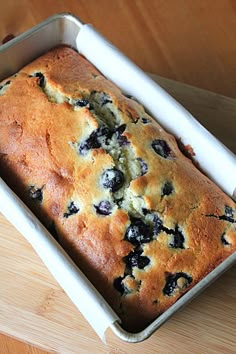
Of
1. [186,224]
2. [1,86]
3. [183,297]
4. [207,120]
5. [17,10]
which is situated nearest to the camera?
[183,297]

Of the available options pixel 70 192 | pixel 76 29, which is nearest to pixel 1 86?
pixel 76 29

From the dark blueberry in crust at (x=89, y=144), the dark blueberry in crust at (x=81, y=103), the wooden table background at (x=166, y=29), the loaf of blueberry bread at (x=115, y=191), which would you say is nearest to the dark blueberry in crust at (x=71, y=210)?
the loaf of blueberry bread at (x=115, y=191)

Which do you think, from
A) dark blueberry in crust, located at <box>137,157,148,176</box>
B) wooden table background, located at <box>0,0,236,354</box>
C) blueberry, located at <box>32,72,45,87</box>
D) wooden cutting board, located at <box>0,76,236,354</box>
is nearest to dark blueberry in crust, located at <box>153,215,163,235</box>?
dark blueberry in crust, located at <box>137,157,148,176</box>

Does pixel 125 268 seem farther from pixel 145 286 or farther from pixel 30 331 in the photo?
pixel 30 331

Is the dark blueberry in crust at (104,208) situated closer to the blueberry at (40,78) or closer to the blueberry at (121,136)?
the blueberry at (121,136)

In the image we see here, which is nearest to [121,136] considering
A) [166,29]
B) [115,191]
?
[115,191]

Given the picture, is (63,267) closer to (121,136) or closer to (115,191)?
(115,191)
